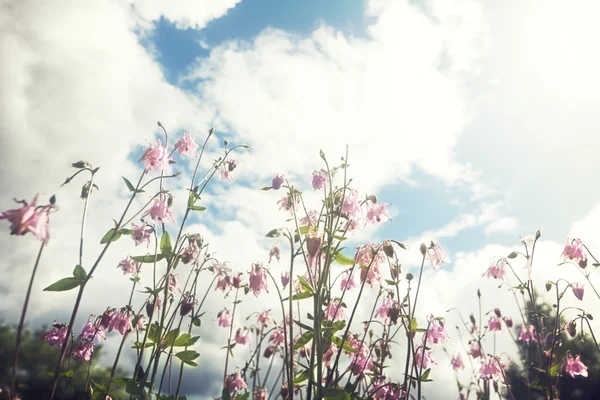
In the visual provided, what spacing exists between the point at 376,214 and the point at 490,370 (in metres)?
4.95

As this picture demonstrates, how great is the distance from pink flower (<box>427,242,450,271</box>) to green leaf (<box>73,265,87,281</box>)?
3.76 metres

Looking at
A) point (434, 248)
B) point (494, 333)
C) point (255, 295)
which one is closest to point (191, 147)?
point (255, 295)

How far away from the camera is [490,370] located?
7160 mm

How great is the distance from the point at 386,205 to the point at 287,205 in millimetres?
1227

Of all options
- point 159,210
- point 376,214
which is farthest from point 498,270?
point 159,210

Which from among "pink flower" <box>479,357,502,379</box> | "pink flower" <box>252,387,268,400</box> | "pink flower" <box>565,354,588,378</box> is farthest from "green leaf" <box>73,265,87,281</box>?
"pink flower" <box>565,354,588,378</box>

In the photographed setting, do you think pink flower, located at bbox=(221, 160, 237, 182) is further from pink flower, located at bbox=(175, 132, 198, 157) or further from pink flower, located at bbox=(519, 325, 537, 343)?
pink flower, located at bbox=(519, 325, 537, 343)

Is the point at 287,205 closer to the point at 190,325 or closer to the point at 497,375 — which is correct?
the point at 190,325

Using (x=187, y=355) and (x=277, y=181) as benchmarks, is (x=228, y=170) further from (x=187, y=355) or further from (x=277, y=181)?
(x=187, y=355)

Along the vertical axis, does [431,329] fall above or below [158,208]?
below

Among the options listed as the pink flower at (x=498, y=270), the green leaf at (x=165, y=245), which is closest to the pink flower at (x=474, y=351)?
the pink flower at (x=498, y=270)

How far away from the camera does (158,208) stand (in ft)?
14.1

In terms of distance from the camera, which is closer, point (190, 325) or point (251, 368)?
point (190, 325)

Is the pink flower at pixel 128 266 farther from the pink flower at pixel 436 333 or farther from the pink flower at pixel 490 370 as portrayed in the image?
the pink flower at pixel 490 370
